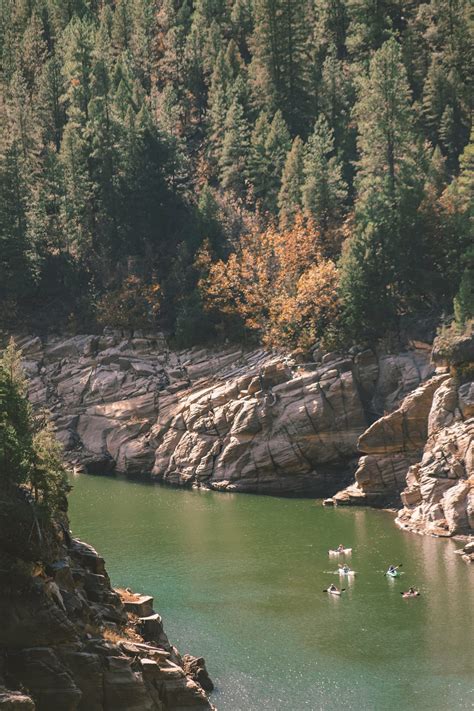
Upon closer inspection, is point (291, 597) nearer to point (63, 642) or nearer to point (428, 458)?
point (428, 458)

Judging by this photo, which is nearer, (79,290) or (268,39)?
(79,290)

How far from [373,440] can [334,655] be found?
113ft

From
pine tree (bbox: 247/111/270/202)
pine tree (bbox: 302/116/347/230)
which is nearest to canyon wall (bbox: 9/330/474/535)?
pine tree (bbox: 302/116/347/230)

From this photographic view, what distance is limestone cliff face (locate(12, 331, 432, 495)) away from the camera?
307 ft

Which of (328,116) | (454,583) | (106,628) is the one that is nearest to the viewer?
(106,628)

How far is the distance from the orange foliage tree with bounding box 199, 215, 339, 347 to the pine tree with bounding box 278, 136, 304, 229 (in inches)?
85.8

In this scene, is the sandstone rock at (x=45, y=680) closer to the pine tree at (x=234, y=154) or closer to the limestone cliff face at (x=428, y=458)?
the limestone cliff face at (x=428, y=458)

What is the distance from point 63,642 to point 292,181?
246 ft

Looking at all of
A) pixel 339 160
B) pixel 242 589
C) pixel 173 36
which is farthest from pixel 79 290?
pixel 242 589

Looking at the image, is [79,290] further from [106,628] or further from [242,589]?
[106,628]

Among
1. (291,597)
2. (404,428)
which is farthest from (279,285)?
(291,597)

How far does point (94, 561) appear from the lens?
51500 millimetres

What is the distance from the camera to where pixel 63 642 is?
145 ft

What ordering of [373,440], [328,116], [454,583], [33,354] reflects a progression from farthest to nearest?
[328,116]
[33,354]
[373,440]
[454,583]
